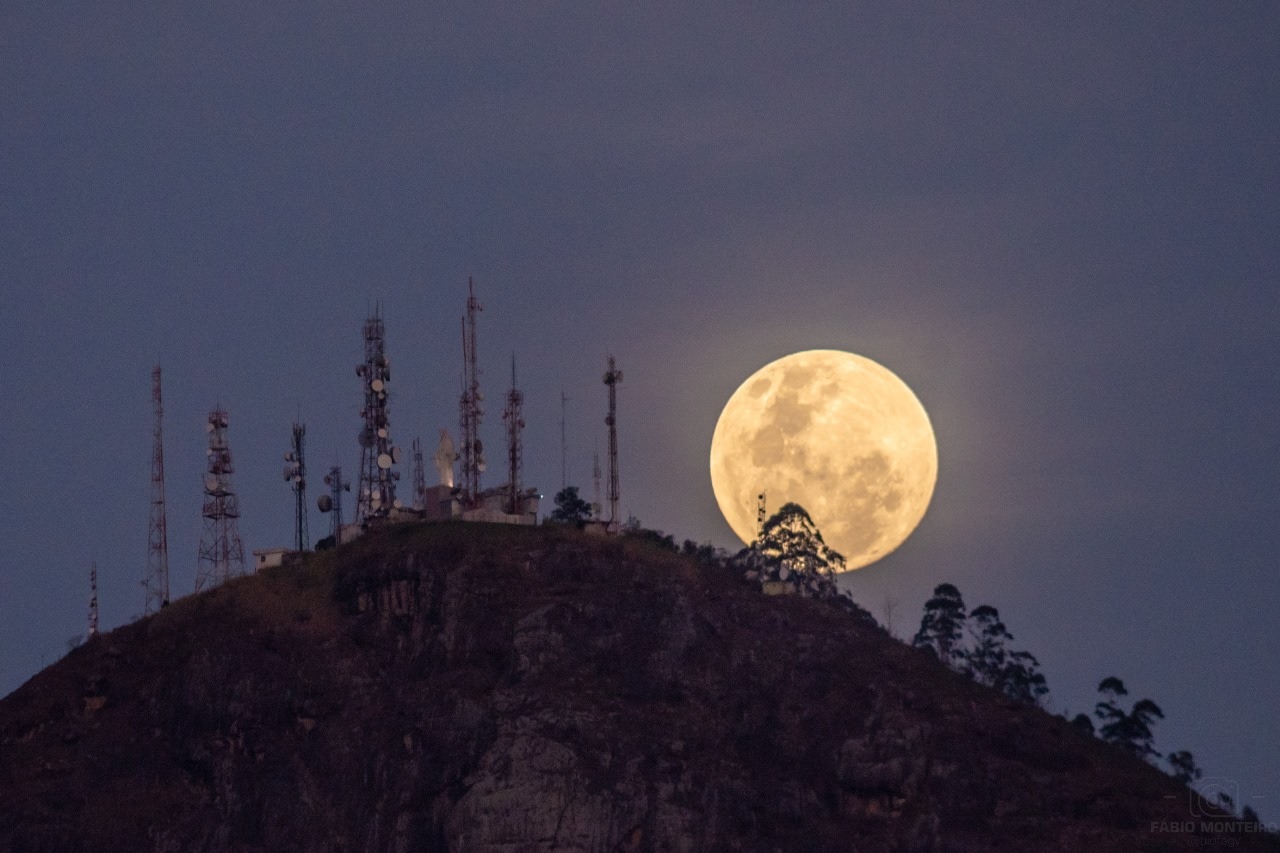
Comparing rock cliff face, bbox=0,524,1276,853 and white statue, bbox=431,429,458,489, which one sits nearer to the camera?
rock cliff face, bbox=0,524,1276,853

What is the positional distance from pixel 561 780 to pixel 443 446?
3668 cm

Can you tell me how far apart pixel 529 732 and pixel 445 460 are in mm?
32664

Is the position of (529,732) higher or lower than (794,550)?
lower

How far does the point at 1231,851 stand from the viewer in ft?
511

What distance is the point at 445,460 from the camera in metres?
182

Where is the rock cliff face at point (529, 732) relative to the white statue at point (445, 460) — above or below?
below

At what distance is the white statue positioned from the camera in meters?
181

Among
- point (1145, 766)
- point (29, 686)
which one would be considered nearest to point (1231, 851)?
point (1145, 766)

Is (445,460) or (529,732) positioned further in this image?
(445,460)

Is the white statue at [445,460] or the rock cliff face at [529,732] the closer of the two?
the rock cliff face at [529,732]

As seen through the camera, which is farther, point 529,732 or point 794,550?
point 794,550

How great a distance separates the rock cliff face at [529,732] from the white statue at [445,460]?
1114cm

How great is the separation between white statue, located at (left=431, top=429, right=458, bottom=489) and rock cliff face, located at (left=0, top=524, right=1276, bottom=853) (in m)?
11.1

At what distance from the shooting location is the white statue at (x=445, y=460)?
594 ft
